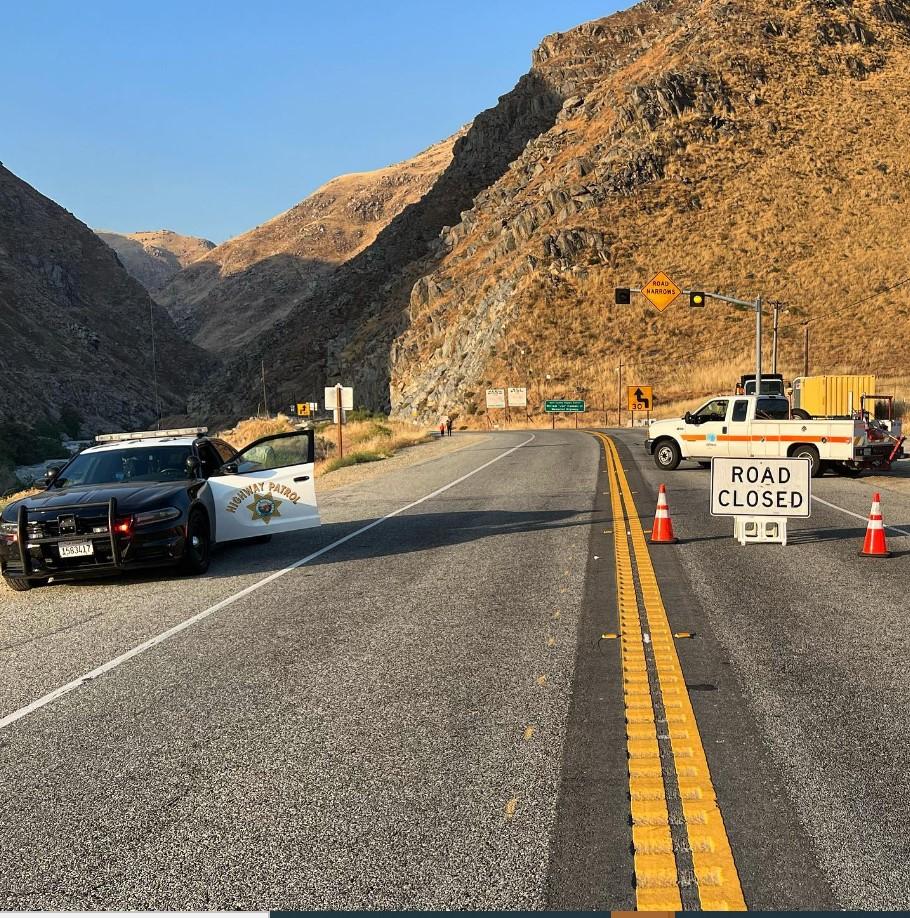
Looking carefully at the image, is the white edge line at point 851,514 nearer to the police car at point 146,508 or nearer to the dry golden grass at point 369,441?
the police car at point 146,508

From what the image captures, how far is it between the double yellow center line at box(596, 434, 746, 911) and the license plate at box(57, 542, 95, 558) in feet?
18.1

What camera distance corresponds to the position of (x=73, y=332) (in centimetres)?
11250

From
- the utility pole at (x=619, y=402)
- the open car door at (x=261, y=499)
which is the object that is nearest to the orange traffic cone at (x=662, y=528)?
the open car door at (x=261, y=499)

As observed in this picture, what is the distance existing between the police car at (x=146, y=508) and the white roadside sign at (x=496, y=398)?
5439cm

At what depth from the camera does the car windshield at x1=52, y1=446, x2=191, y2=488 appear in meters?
11.1

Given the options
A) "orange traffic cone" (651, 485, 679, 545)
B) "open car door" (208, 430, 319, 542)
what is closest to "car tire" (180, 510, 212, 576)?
"open car door" (208, 430, 319, 542)

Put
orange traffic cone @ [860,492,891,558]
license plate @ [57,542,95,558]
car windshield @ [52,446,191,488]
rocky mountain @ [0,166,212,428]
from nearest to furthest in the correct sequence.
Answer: license plate @ [57,542,95,558] < orange traffic cone @ [860,492,891,558] < car windshield @ [52,446,191,488] < rocky mountain @ [0,166,212,428]

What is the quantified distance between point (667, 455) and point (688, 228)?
191 ft

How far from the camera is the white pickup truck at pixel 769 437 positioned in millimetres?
20656

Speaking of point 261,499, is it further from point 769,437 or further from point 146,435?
point 769,437

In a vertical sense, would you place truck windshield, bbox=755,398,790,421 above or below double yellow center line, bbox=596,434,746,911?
above

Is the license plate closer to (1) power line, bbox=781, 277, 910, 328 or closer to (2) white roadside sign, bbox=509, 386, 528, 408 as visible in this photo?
(2) white roadside sign, bbox=509, 386, 528, 408

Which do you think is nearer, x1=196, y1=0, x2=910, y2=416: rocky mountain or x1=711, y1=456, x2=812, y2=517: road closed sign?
x1=711, y1=456, x2=812, y2=517: road closed sign

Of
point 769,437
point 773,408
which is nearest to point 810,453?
point 769,437
